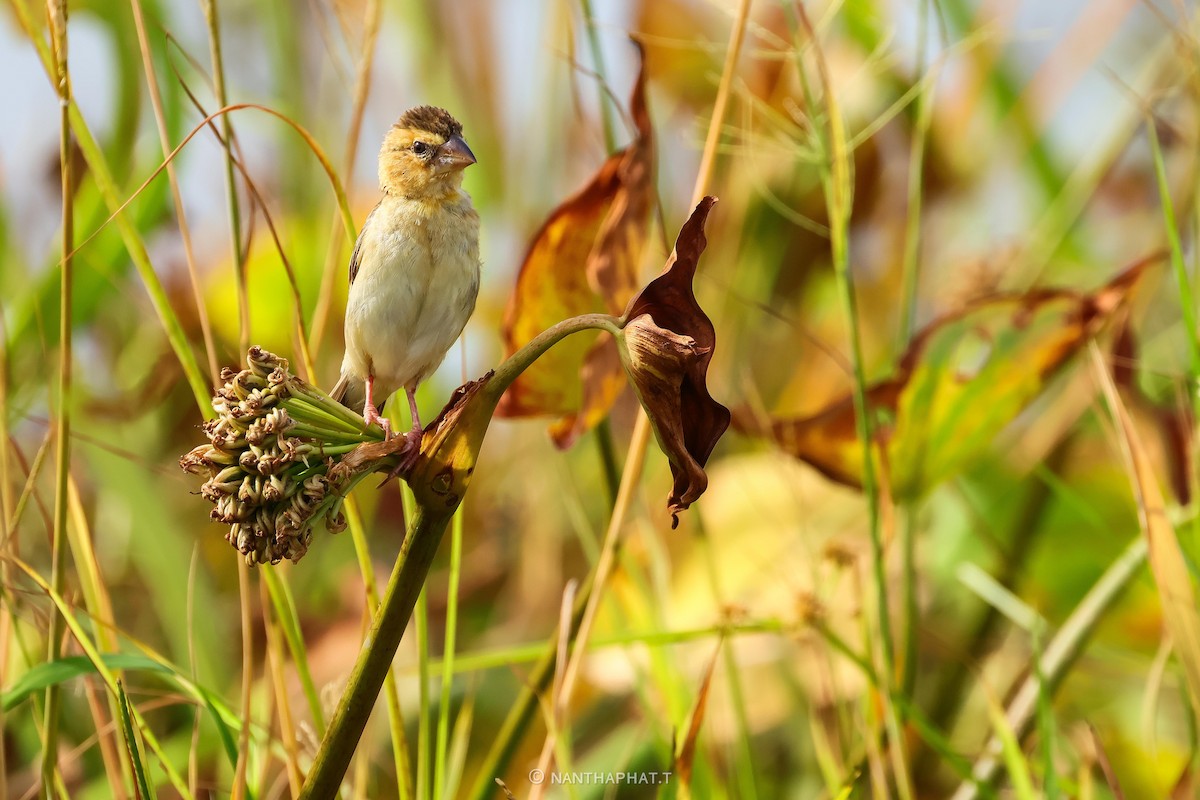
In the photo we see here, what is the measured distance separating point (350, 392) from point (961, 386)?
2.68 ft

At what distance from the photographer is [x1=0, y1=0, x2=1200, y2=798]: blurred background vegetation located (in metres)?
1.51

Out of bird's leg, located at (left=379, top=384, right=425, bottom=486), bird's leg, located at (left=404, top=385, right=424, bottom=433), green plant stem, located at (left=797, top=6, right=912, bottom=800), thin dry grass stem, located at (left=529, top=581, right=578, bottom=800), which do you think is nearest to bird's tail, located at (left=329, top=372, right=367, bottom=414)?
bird's leg, located at (left=404, top=385, right=424, bottom=433)

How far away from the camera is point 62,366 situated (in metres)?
1.06

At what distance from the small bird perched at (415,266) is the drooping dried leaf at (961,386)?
Answer: 0.41 m

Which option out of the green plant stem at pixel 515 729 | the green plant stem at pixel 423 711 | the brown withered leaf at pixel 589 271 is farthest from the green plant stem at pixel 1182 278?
the green plant stem at pixel 423 711

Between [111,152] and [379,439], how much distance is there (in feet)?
4.47

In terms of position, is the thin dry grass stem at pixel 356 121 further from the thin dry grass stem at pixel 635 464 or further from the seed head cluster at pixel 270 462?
the seed head cluster at pixel 270 462

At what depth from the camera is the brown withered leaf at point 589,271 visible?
1195 millimetres

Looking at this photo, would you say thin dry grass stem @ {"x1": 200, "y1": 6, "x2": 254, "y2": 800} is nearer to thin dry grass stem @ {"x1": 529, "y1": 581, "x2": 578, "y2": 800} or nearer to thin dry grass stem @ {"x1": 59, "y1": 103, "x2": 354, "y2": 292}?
thin dry grass stem @ {"x1": 59, "y1": 103, "x2": 354, "y2": 292}

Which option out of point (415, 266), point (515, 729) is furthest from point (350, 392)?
point (515, 729)

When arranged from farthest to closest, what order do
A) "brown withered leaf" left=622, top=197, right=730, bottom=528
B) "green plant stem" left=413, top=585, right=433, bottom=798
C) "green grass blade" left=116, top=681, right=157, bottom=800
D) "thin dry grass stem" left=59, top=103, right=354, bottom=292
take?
"green plant stem" left=413, top=585, right=433, bottom=798, "thin dry grass stem" left=59, top=103, right=354, bottom=292, "green grass blade" left=116, top=681, right=157, bottom=800, "brown withered leaf" left=622, top=197, right=730, bottom=528

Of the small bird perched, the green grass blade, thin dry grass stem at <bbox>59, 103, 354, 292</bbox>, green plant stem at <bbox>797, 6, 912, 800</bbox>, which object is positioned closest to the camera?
the green grass blade

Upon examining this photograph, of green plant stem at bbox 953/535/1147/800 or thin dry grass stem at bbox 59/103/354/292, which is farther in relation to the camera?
green plant stem at bbox 953/535/1147/800

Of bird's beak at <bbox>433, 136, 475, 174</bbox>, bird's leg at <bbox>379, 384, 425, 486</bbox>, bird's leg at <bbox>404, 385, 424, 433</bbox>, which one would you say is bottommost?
bird's leg at <bbox>379, 384, 425, 486</bbox>
